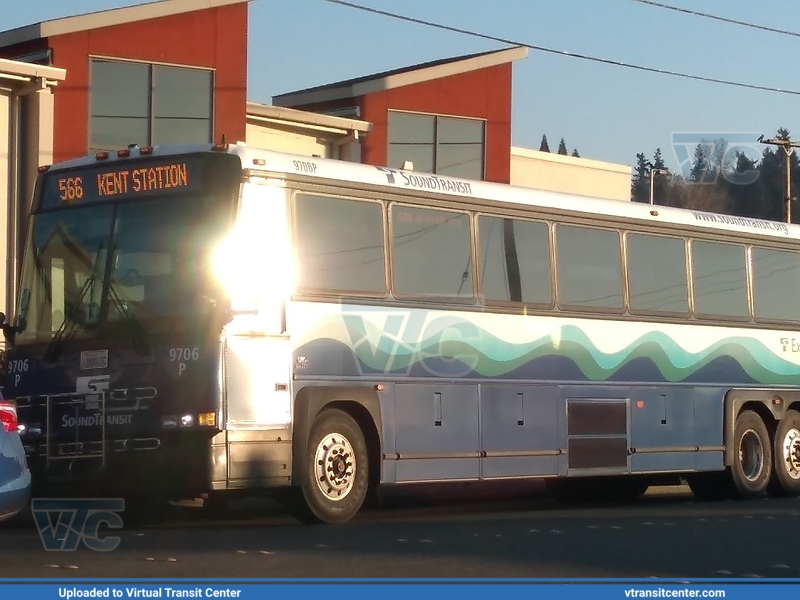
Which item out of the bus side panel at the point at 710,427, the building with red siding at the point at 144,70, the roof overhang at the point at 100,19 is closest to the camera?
the bus side panel at the point at 710,427

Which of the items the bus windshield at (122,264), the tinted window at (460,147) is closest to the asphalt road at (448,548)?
the bus windshield at (122,264)

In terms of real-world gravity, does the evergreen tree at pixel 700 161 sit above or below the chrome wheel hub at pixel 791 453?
above

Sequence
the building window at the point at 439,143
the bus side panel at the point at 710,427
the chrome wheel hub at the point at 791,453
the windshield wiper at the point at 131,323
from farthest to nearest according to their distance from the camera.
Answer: the building window at the point at 439,143 → the chrome wheel hub at the point at 791,453 → the bus side panel at the point at 710,427 → the windshield wiper at the point at 131,323

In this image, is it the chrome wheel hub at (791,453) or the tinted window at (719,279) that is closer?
the tinted window at (719,279)

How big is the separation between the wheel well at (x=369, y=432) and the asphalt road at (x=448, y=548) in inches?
19.1

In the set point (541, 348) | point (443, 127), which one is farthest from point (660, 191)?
point (541, 348)

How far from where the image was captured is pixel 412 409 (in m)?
15.4

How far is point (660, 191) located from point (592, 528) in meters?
127

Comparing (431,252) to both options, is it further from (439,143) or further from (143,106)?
(439,143)

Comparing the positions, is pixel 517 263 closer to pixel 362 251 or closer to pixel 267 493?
pixel 362 251

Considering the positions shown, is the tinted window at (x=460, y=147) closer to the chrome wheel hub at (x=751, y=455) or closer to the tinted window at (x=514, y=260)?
the chrome wheel hub at (x=751, y=455)

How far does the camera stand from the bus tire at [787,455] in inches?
806

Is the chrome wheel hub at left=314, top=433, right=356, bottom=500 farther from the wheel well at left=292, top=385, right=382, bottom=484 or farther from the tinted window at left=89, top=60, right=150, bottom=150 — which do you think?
the tinted window at left=89, top=60, right=150, bottom=150
